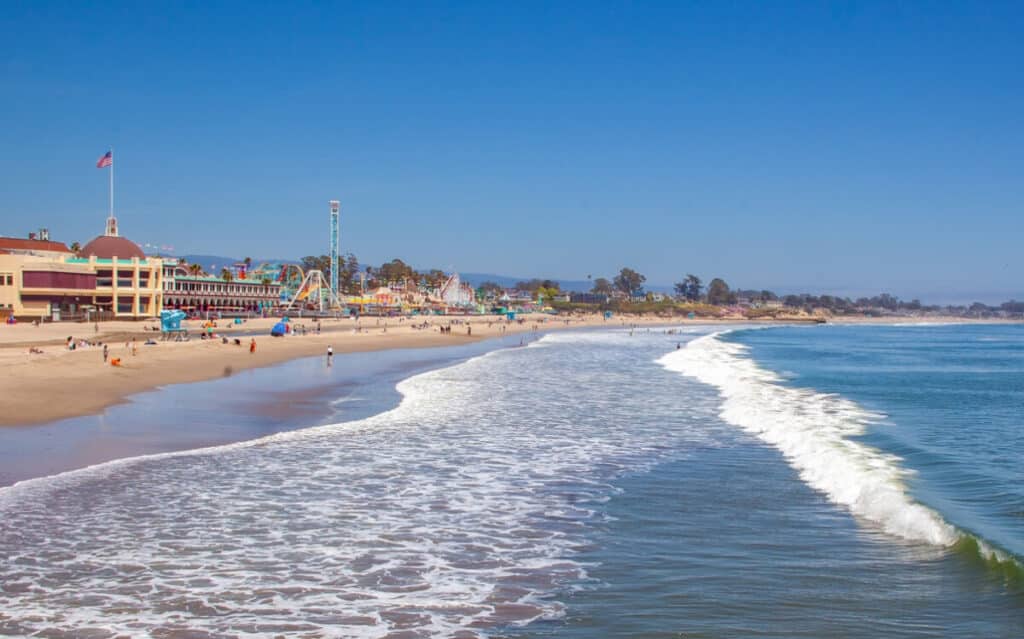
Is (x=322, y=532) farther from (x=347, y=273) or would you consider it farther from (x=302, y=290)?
(x=347, y=273)

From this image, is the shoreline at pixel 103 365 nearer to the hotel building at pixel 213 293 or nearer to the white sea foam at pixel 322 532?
the white sea foam at pixel 322 532

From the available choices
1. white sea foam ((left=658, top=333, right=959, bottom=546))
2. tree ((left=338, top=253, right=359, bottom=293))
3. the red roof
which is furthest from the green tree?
white sea foam ((left=658, top=333, right=959, bottom=546))

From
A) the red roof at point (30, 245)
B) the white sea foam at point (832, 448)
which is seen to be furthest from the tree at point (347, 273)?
the white sea foam at point (832, 448)

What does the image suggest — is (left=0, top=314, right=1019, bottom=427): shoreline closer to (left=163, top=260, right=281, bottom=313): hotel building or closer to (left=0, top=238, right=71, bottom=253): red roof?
(left=0, top=238, right=71, bottom=253): red roof

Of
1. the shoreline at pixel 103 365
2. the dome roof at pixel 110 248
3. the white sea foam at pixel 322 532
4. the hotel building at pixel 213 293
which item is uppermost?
the dome roof at pixel 110 248

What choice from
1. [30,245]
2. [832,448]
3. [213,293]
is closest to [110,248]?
[30,245]

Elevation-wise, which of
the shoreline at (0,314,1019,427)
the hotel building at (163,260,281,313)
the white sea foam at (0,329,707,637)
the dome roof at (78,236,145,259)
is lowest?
the white sea foam at (0,329,707,637)

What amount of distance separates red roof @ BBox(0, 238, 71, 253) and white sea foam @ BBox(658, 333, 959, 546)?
7431cm

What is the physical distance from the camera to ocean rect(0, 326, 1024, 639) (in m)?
8.21

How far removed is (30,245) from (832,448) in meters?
89.0

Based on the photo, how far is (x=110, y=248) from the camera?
79.6 m

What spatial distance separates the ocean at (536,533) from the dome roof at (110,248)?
65148 mm

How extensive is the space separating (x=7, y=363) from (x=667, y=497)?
24.3 metres

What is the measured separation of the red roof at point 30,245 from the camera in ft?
270
